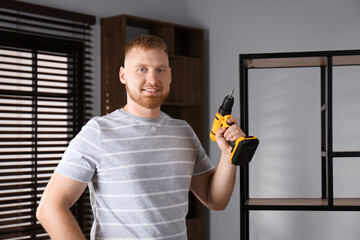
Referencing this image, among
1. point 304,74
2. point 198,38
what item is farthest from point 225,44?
point 304,74

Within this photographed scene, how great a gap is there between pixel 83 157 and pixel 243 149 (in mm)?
480

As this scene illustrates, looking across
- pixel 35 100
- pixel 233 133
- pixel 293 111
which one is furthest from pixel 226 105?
pixel 293 111

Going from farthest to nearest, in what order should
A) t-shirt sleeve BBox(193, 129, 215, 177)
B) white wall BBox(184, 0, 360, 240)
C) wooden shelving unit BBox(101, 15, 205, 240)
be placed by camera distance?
1. wooden shelving unit BBox(101, 15, 205, 240)
2. white wall BBox(184, 0, 360, 240)
3. t-shirt sleeve BBox(193, 129, 215, 177)

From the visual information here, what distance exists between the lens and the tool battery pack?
147 centimetres

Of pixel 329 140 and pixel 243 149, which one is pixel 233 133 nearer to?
pixel 243 149

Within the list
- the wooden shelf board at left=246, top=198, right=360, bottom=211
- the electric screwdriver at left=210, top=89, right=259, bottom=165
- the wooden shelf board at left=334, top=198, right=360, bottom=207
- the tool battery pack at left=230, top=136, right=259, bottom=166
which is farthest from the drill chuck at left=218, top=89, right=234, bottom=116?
the wooden shelf board at left=334, top=198, right=360, bottom=207

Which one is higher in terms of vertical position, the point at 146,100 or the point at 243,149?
the point at 146,100

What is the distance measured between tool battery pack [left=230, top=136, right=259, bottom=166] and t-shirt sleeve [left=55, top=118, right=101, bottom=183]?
0.42 m

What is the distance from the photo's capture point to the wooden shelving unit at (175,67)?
3432 millimetres

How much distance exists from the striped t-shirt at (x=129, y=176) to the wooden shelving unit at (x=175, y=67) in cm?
190

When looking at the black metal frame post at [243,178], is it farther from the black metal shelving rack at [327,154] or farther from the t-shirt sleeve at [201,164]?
the t-shirt sleeve at [201,164]

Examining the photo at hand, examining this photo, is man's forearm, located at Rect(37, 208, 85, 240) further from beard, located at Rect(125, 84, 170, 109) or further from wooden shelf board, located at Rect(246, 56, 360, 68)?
wooden shelf board, located at Rect(246, 56, 360, 68)

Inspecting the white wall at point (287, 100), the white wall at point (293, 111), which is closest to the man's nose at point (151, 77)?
the white wall at point (287, 100)

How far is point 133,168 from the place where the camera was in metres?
1.41
